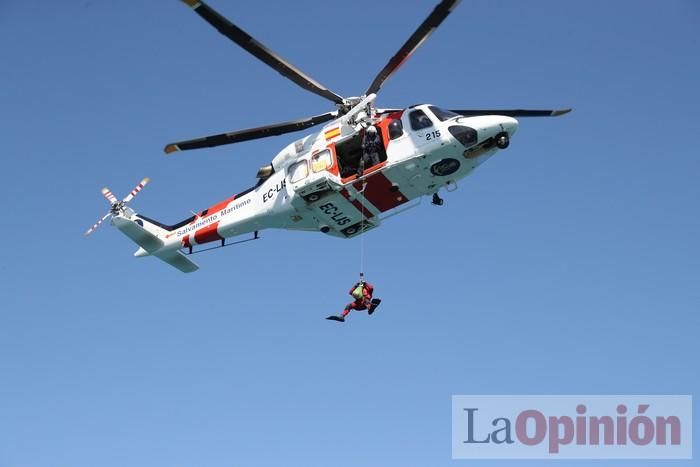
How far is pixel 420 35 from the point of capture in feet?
68.4

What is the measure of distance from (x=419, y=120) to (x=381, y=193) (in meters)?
2.03

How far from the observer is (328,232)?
2361cm

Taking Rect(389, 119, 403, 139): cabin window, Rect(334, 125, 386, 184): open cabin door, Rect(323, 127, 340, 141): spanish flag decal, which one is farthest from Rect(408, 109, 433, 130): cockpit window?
Rect(323, 127, 340, 141): spanish flag decal

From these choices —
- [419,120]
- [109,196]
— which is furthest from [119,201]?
[419,120]

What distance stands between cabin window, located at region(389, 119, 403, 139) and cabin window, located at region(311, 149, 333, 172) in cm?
164

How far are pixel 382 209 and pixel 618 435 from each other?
27.1 ft

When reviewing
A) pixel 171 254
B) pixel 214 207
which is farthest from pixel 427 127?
pixel 171 254

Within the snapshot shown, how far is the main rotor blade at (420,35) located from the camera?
20458 millimetres

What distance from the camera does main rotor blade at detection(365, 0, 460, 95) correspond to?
67.1 ft

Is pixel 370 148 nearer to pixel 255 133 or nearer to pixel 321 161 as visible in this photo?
pixel 321 161

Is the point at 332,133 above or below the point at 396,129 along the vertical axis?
above

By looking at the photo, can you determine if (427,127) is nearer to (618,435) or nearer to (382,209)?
(382,209)

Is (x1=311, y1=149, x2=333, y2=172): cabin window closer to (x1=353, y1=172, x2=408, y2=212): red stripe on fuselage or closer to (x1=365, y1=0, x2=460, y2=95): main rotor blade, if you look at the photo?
(x1=353, y1=172, x2=408, y2=212): red stripe on fuselage

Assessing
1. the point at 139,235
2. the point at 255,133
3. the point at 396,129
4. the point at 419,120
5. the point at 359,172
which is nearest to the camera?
the point at 419,120
